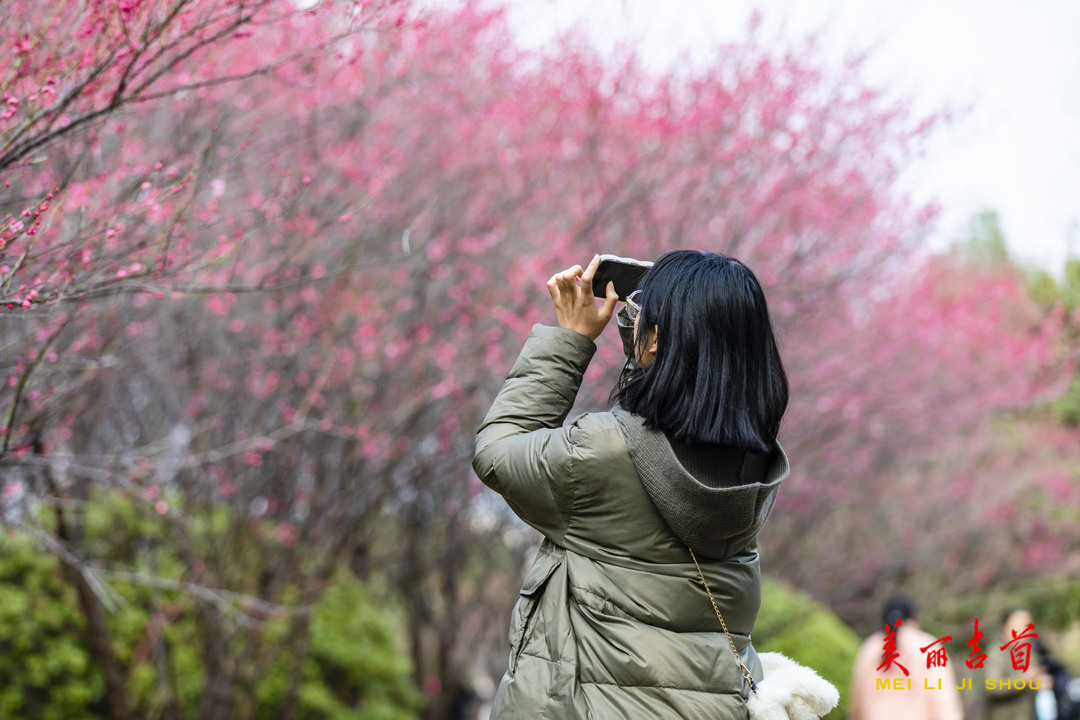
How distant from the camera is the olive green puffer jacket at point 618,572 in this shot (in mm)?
1479

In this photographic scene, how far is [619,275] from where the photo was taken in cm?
177

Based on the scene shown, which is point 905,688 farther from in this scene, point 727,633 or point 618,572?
point 618,572

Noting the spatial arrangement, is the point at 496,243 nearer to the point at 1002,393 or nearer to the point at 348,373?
the point at 348,373

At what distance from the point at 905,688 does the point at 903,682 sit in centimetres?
3

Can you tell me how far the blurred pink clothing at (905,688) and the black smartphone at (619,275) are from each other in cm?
293

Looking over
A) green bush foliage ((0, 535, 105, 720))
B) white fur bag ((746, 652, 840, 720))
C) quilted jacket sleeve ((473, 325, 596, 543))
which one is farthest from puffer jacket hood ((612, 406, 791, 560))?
green bush foliage ((0, 535, 105, 720))

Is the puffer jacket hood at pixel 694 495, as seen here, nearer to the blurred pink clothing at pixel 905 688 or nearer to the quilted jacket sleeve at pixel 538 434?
the quilted jacket sleeve at pixel 538 434

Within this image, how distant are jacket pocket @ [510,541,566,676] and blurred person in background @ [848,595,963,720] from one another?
9.56 ft

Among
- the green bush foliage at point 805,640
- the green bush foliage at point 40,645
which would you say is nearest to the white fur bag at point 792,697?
the green bush foliage at point 805,640

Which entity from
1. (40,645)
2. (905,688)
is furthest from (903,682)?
(40,645)

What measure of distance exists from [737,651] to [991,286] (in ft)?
34.9

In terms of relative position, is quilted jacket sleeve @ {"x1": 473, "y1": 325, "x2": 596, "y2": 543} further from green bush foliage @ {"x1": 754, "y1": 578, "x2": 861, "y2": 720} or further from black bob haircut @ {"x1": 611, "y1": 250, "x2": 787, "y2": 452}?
green bush foliage @ {"x1": 754, "y1": 578, "x2": 861, "y2": 720}

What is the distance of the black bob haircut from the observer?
1524 millimetres

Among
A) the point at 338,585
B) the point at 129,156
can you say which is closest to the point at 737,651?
the point at 129,156
